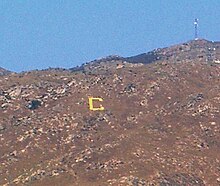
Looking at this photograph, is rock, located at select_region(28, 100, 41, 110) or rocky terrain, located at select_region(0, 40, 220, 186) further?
rock, located at select_region(28, 100, 41, 110)

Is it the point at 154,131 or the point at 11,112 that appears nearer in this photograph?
the point at 154,131

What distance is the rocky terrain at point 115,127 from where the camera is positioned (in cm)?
11109

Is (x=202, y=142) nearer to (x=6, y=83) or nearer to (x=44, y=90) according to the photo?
(x=44, y=90)

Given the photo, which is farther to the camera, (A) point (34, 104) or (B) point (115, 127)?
(A) point (34, 104)

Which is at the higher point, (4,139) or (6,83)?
(6,83)

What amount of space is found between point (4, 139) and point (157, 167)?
110ft

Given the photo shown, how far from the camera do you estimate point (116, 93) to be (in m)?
148

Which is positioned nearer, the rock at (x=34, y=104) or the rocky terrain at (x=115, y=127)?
the rocky terrain at (x=115, y=127)

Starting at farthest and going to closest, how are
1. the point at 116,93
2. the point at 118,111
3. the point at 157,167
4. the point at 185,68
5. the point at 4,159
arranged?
1. the point at 185,68
2. the point at 116,93
3. the point at 118,111
4. the point at 4,159
5. the point at 157,167

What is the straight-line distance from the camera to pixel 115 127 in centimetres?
13038

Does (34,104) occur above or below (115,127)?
above

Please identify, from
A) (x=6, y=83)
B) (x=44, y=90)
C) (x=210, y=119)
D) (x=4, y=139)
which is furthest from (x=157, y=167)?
(x=6, y=83)

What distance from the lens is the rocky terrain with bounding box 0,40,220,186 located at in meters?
111

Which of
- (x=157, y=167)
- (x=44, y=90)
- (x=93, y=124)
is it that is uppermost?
(x=44, y=90)
